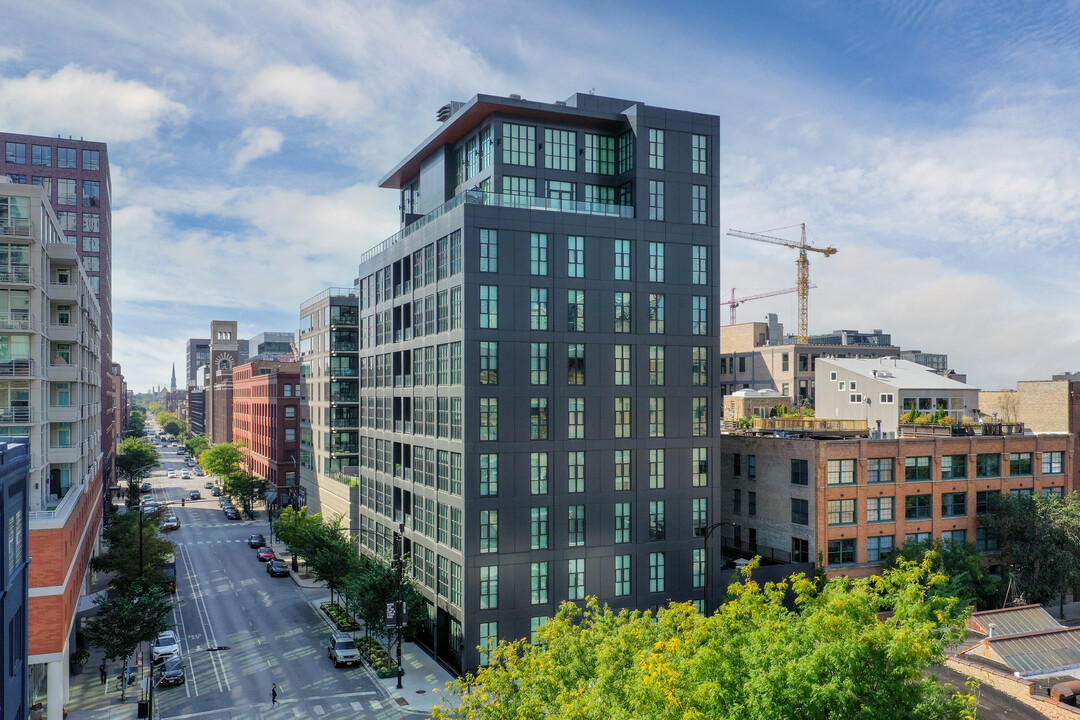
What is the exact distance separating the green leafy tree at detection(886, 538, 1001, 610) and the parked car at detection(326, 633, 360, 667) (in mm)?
38135

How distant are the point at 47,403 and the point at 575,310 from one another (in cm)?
3704

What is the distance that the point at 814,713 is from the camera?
1831 centimetres

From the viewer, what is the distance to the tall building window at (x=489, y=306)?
48.8m

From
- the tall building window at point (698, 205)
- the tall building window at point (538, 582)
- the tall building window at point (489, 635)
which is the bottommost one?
the tall building window at point (489, 635)

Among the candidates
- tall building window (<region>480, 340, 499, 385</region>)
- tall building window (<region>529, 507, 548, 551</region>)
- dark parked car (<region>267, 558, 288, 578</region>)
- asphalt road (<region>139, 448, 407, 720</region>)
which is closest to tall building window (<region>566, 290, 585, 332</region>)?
tall building window (<region>480, 340, 499, 385</region>)

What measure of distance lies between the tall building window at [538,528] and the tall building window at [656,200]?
21.7 metres

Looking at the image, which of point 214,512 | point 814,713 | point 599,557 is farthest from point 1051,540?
point 214,512

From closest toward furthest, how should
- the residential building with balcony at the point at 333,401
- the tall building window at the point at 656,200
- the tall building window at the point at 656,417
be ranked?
the tall building window at the point at 656,417
the tall building window at the point at 656,200
the residential building with balcony at the point at 333,401

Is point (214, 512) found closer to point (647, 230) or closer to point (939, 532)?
point (647, 230)

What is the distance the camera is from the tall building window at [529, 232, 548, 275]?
4988 centimetres

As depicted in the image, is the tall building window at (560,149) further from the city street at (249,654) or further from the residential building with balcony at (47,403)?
the city street at (249,654)

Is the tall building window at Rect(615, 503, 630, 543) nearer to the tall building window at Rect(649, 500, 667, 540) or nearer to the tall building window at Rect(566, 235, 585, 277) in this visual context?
the tall building window at Rect(649, 500, 667, 540)

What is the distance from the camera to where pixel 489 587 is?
47781 mm

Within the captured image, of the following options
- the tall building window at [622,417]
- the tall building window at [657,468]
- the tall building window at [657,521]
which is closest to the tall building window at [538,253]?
the tall building window at [622,417]
